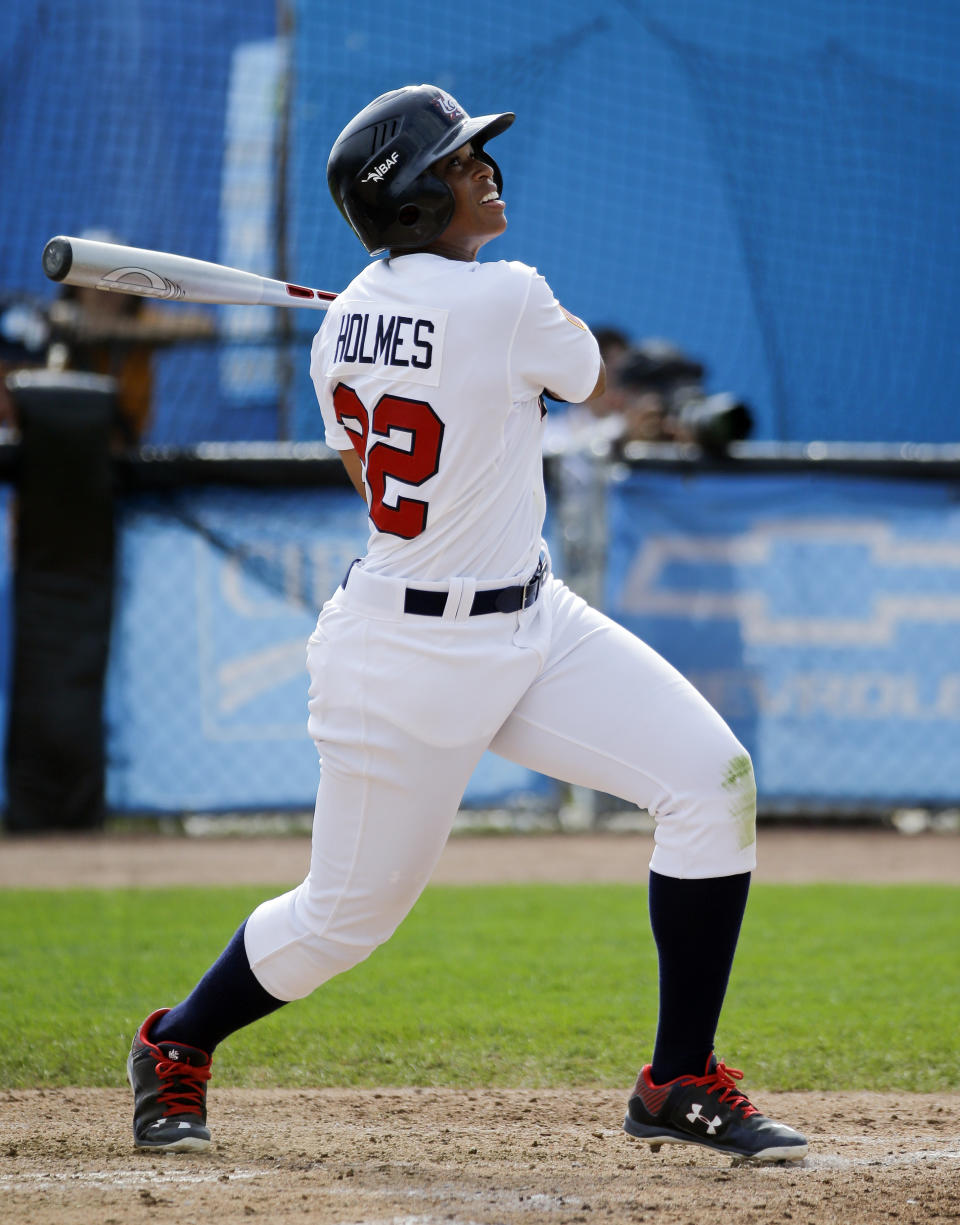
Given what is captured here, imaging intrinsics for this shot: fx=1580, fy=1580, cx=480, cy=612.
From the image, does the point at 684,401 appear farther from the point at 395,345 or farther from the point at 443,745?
the point at 443,745

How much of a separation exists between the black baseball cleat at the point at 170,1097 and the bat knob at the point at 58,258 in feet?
4.74

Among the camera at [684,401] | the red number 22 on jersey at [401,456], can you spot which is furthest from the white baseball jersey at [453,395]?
the camera at [684,401]

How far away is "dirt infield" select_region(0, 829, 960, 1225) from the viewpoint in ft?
8.16

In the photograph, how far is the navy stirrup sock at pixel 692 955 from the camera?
2785 millimetres

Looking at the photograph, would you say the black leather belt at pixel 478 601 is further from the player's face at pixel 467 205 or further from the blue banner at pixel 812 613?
the blue banner at pixel 812 613

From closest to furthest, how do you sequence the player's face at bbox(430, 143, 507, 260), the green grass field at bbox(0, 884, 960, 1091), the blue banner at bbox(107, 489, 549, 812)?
the player's face at bbox(430, 143, 507, 260) → the green grass field at bbox(0, 884, 960, 1091) → the blue banner at bbox(107, 489, 549, 812)

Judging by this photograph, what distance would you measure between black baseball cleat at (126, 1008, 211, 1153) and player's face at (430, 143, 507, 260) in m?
1.56

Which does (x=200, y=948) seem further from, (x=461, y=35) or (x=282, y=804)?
(x=461, y=35)

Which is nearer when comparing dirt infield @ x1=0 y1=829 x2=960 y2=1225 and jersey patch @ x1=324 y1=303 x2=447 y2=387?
dirt infield @ x1=0 y1=829 x2=960 y2=1225

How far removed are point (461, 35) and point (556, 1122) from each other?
399 inches

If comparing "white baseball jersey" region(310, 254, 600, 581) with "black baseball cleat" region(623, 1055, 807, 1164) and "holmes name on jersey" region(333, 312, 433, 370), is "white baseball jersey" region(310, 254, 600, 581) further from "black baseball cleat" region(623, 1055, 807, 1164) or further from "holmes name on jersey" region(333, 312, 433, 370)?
"black baseball cleat" region(623, 1055, 807, 1164)

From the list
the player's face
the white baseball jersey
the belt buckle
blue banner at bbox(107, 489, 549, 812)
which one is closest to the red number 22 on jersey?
the white baseball jersey

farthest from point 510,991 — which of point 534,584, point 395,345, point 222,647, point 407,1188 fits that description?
point 222,647

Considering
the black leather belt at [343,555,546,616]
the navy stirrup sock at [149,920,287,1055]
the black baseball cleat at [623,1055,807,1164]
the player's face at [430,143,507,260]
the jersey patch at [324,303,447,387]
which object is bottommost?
the black baseball cleat at [623,1055,807,1164]
